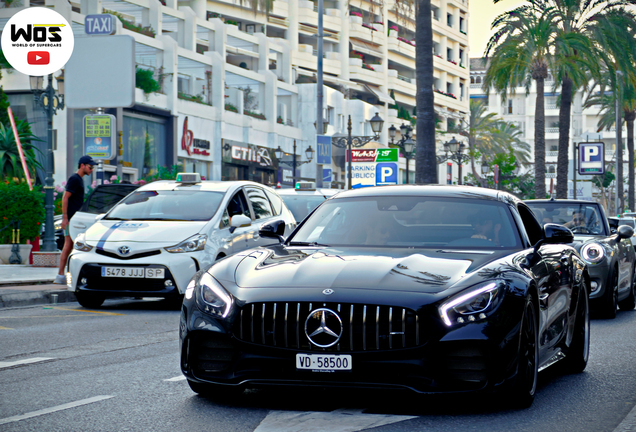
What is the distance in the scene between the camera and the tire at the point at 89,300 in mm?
12523

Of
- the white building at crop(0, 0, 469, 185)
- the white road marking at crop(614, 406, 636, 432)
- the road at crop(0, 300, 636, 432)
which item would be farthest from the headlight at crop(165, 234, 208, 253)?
the white building at crop(0, 0, 469, 185)

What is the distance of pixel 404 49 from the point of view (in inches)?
3428

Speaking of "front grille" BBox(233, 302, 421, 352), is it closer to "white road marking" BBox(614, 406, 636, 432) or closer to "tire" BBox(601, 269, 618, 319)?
"white road marking" BBox(614, 406, 636, 432)

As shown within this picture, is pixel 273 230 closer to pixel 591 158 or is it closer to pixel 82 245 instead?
pixel 82 245

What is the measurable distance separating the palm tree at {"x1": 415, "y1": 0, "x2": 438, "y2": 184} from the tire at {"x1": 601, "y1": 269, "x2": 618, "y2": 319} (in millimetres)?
10878

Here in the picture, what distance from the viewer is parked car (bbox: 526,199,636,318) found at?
11.7m

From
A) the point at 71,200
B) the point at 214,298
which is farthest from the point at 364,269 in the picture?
the point at 71,200

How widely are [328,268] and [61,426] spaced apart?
1.65 meters

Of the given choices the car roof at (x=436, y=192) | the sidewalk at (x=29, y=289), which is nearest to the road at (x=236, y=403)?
the car roof at (x=436, y=192)

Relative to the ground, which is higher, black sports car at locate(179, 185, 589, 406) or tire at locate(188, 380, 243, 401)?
black sports car at locate(179, 185, 589, 406)

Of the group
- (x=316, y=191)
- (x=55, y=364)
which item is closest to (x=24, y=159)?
(x=316, y=191)

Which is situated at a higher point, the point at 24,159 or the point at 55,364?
the point at 24,159

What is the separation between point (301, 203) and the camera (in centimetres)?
1892

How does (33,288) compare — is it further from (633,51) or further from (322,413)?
(633,51)
